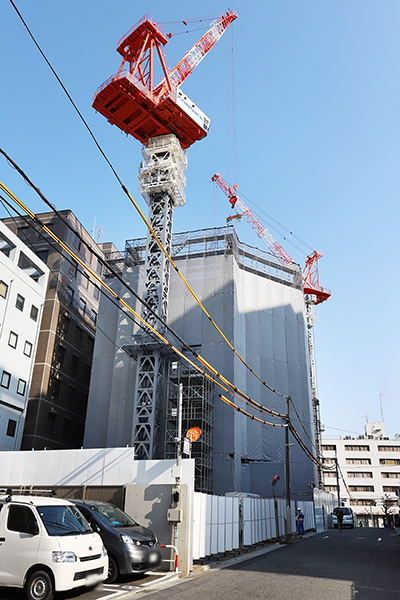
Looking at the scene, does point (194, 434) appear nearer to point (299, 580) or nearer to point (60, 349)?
point (299, 580)

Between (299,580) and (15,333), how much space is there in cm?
2898

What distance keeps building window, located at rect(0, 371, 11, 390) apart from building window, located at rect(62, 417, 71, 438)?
1001 cm

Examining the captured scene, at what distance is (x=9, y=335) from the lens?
3409 cm

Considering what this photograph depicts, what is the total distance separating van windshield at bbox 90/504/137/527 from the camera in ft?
38.8

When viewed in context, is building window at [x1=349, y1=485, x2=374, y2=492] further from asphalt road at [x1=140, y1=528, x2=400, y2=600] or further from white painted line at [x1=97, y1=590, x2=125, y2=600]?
white painted line at [x1=97, y1=590, x2=125, y2=600]

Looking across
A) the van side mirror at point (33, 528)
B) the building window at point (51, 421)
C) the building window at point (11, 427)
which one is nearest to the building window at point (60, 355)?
the building window at point (51, 421)

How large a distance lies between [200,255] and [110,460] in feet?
95.4

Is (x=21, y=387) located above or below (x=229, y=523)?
above

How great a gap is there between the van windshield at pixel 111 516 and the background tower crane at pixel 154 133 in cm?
2045

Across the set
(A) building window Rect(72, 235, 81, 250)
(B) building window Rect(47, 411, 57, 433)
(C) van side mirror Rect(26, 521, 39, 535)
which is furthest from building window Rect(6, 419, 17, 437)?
(C) van side mirror Rect(26, 521, 39, 535)

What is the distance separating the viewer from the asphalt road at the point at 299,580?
9.51m

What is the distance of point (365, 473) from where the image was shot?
88.3 meters

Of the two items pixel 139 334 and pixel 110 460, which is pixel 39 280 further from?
pixel 110 460

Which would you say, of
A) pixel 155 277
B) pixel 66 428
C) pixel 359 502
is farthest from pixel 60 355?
pixel 359 502
